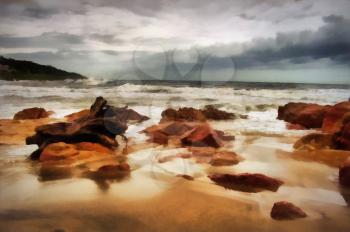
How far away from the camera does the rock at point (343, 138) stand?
9.38 ft

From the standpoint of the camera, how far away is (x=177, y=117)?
3209mm

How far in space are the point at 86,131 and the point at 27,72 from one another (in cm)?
73

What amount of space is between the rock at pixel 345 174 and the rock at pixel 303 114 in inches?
30.7

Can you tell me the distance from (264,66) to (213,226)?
1.57 m

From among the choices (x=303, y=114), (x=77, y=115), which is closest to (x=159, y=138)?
(x=77, y=115)

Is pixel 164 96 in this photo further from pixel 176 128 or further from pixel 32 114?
pixel 32 114

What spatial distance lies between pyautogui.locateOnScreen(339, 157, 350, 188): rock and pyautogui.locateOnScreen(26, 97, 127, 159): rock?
5.61 ft

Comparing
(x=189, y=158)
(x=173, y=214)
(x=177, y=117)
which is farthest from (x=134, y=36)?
(x=173, y=214)

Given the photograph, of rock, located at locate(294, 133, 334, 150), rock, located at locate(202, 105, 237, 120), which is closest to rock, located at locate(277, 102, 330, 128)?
rock, located at locate(294, 133, 334, 150)

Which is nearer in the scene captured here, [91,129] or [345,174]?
[345,174]

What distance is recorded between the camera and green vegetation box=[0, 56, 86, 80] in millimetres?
3050

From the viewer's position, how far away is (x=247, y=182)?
248 centimetres

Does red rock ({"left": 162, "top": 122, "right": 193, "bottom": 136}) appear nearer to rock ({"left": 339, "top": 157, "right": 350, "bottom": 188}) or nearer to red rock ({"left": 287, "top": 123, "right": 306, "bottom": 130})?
red rock ({"left": 287, "top": 123, "right": 306, "bottom": 130})

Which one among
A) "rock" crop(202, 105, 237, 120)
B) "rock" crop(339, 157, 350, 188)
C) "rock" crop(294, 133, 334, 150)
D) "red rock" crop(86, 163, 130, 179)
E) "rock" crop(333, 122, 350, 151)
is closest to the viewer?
"rock" crop(339, 157, 350, 188)
